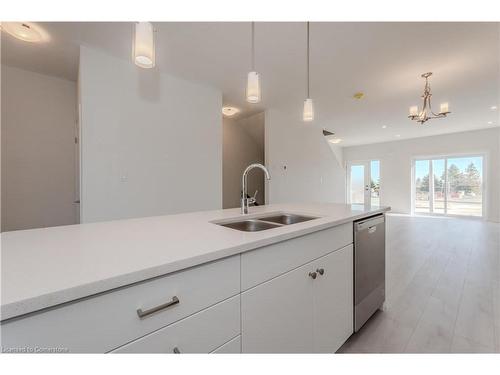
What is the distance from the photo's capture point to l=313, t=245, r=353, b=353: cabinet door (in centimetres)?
116

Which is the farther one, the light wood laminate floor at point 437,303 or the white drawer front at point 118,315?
the light wood laminate floor at point 437,303

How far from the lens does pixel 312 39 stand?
2.25m

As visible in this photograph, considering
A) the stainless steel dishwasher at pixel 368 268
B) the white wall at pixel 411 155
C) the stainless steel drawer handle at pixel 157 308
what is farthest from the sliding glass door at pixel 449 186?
the stainless steel drawer handle at pixel 157 308

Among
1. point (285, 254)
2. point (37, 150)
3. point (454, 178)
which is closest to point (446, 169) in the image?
point (454, 178)

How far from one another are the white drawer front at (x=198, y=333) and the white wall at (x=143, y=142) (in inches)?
89.1

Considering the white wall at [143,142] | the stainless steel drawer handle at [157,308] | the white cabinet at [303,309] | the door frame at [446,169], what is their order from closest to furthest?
1. the stainless steel drawer handle at [157,308]
2. the white cabinet at [303,309]
3. the white wall at [143,142]
4. the door frame at [446,169]

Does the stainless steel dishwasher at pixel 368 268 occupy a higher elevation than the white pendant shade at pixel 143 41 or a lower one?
lower

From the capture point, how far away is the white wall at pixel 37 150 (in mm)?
2660

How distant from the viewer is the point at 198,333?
2.27ft

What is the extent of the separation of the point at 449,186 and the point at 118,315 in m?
9.02

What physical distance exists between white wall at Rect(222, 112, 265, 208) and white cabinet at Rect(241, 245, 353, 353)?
378 centimetres

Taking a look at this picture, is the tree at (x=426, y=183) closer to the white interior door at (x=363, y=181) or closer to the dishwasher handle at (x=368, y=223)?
the white interior door at (x=363, y=181)
